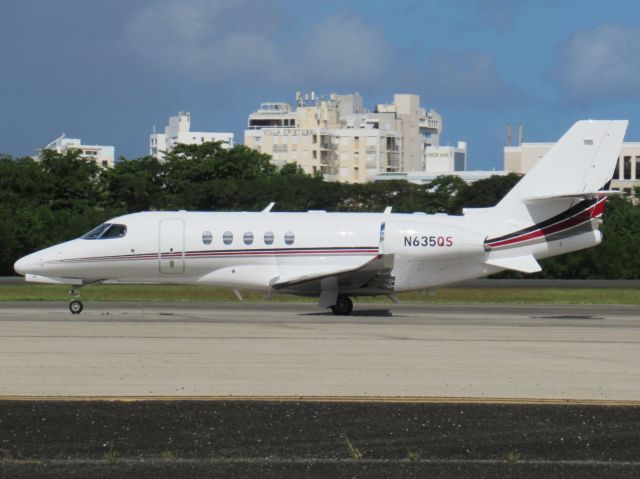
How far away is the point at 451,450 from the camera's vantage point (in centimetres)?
1201

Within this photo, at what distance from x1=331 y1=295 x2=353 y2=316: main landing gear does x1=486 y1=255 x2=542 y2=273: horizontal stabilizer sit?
4147mm

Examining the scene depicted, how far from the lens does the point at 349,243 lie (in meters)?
33.0

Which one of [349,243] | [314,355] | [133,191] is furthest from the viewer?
[133,191]

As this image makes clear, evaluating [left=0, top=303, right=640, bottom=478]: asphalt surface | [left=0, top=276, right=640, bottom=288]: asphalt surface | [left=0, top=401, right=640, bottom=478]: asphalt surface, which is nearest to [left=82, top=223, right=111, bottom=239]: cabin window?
[left=0, top=303, right=640, bottom=478]: asphalt surface

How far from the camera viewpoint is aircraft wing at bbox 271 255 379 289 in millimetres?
31797

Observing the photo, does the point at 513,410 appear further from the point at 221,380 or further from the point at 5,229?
the point at 5,229

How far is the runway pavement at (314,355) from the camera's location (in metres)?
16.3

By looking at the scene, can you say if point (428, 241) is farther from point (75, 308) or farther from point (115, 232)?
point (75, 308)

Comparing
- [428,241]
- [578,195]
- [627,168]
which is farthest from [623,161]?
[428,241]

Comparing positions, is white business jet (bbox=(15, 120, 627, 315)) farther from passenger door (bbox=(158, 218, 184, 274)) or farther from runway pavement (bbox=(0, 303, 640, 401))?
runway pavement (bbox=(0, 303, 640, 401))

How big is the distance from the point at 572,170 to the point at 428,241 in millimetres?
4691

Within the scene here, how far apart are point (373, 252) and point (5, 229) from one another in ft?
114

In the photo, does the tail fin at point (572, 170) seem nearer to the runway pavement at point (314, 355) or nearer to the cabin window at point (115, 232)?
the runway pavement at point (314, 355)

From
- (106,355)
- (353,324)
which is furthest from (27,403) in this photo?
(353,324)
